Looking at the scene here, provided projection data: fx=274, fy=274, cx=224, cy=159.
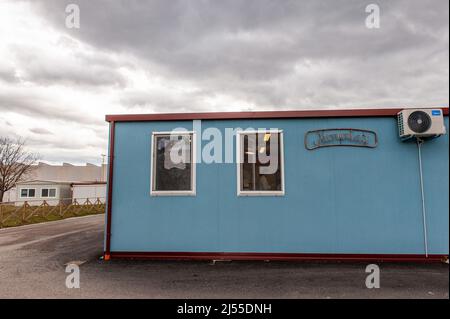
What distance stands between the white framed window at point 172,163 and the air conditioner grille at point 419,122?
4.76m

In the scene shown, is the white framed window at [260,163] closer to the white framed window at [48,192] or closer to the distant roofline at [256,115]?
the distant roofline at [256,115]

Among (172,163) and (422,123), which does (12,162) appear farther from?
(422,123)

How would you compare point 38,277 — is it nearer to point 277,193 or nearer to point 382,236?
point 277,193

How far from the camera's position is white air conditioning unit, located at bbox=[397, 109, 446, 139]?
580cm

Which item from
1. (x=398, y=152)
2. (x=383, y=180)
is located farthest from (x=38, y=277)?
(x=398, y=152)

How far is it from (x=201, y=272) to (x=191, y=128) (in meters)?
3.15

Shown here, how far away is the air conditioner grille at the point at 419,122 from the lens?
5805 millimetres

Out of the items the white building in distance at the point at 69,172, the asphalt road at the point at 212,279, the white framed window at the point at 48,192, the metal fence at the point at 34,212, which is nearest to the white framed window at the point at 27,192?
the white framed window at the point at 48,192

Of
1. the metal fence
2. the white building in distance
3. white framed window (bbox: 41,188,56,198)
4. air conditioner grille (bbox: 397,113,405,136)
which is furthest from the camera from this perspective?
the white building in distance

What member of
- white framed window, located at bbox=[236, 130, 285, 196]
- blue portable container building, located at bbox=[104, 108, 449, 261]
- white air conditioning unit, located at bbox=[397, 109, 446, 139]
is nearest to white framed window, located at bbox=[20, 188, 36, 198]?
blue portable container building, located at bbox=[104, 108, 449, 261]

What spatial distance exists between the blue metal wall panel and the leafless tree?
33.5 metres

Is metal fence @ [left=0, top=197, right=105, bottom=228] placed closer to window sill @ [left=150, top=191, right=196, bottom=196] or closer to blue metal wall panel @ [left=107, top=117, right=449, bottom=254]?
blue metal wall panel @ [left=107, top=117, right=449, bottom=254]
